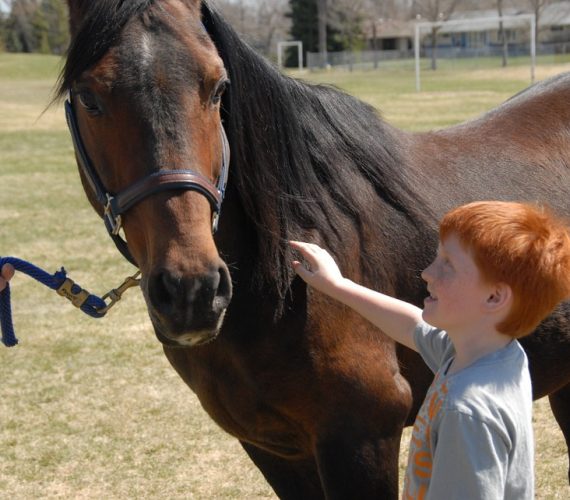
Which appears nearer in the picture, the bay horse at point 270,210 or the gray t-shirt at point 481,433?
the gray t-shirt at point 481,433

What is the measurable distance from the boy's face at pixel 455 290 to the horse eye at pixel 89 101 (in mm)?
939

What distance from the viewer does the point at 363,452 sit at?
8.04 ft

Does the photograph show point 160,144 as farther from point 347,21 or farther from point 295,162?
point 347,21

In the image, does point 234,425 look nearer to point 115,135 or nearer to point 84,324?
point 115,135

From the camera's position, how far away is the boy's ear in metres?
1.67

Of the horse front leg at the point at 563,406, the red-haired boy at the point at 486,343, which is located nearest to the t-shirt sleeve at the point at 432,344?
the red-haired boy at the point at 486,343

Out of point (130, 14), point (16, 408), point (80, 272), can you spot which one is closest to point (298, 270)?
point (130, 14)

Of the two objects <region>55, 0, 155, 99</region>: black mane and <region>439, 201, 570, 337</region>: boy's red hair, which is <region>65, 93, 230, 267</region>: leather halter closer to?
<region>55, 0, 155, 99</region>: black mane

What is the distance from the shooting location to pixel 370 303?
2232 millimetres

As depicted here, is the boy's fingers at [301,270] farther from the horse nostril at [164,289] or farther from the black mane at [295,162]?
the horse nostril at [164,289]

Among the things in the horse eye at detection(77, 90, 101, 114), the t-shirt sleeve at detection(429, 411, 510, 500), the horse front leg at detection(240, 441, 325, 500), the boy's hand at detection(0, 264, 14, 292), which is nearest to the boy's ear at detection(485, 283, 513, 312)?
the t-shirt sleeve at detection(429, 411, 510, 500)

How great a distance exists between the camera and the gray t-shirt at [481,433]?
1.58 metres

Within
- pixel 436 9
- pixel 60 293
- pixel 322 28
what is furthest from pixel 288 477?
pixel 436 9

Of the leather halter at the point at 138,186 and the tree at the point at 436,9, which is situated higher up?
the tree at the point at 436,9
